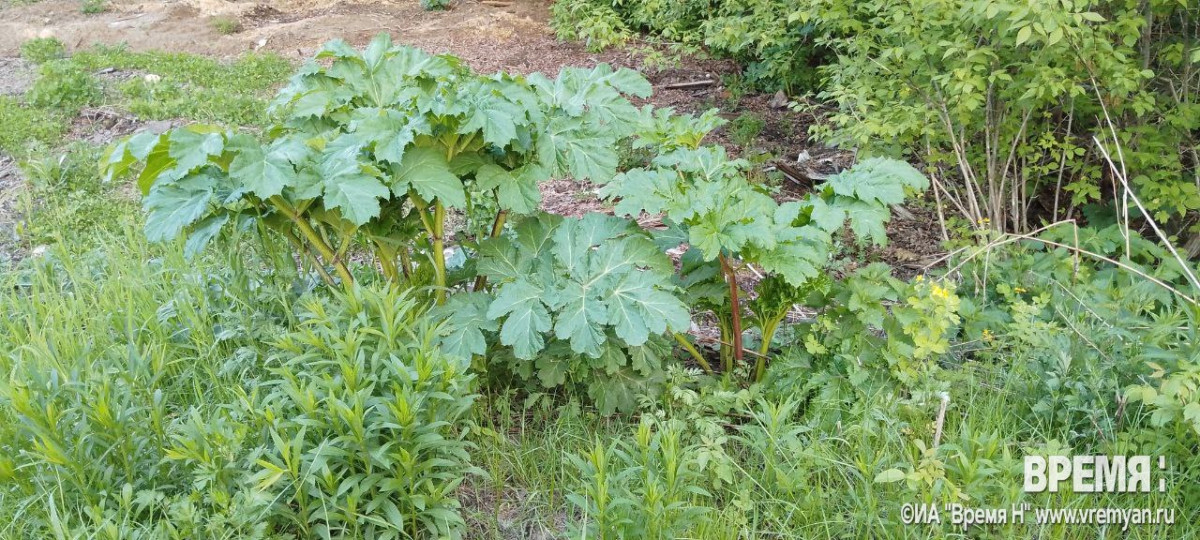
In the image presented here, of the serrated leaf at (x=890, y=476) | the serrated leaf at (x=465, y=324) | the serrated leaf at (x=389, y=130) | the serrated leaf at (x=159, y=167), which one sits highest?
the serrated leaf at (x=389, y=130)

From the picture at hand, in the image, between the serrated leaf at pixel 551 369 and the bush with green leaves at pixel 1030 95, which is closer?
the serrated leaf at pixel 551 369

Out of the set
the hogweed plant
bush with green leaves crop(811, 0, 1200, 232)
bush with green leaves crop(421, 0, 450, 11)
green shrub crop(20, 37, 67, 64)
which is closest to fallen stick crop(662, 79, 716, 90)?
bush with green leaves crop(811, 0, 1200, 232)

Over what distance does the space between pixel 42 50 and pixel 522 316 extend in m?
7.74

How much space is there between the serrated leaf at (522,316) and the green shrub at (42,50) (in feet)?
23.8

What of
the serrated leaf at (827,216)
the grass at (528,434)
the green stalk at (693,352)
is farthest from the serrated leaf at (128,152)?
the serrated leaf at (827,216)

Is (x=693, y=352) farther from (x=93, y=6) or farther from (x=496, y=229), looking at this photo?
(x=93, y=6)

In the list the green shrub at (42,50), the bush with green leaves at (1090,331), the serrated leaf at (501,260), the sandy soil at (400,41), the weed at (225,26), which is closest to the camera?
the bush with green leaves at (1090,331)

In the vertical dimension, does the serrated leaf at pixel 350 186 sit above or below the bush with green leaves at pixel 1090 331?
above

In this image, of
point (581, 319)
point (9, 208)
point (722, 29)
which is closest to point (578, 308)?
point (581, 319)

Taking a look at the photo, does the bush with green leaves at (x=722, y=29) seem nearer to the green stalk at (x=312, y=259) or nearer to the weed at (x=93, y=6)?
the green stalk at (x=312, y=259)

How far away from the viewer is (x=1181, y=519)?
2482 millimetres

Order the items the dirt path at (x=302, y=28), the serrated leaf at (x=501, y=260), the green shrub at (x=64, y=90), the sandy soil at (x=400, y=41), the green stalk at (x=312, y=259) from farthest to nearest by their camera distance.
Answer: the dirt path at (x=302, y=28) < the green shrub at (x=64, y=90) < the sandy soil at (x=400, y=41) < the green stalk at (x=312, y=259) < the serrated leaf at (x=501, y=260)

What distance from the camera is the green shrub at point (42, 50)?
7926 mm

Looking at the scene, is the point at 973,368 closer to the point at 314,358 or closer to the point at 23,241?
the point at 314,358
